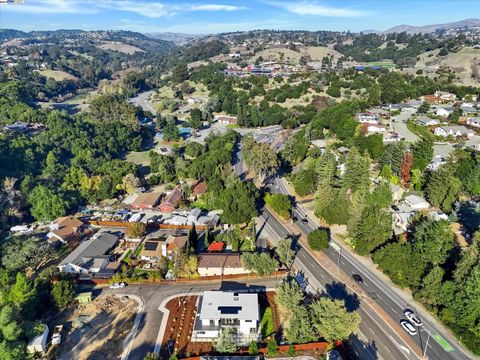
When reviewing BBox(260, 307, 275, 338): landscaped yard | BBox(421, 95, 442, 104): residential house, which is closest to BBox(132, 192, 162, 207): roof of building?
BBox(260, 307, 275, 338): landscaped yard

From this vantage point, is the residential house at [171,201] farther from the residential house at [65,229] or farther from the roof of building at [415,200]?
the roof of building at [415,200]

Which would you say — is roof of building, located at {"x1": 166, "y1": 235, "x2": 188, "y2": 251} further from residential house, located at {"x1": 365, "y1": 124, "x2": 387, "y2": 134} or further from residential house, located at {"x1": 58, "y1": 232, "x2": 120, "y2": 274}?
residential house, located at {"x1": 365, "y1": 124, "x2": 387, "y2": 134}

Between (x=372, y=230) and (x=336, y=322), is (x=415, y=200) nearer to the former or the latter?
(x=372, y=230)

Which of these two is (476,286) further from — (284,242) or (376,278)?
(284,242)

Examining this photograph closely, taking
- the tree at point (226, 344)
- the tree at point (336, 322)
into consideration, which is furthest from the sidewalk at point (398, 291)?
the tree at point (226, 344)

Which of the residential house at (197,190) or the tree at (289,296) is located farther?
the residential house at (197,190)

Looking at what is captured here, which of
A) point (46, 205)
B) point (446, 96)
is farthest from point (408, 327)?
point (446, 96)
